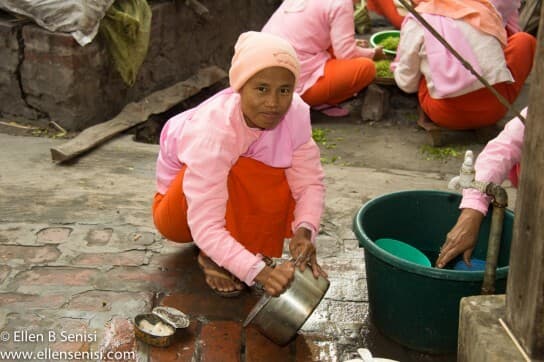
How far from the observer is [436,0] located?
16.0 ft

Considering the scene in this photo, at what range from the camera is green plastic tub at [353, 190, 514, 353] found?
7.86ft

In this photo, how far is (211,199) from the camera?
101 inches

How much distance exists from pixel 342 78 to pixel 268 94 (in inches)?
124

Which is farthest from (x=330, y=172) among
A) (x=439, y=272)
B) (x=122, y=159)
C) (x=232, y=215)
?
(x=439, y=272)

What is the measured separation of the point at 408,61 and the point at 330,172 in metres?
1.25

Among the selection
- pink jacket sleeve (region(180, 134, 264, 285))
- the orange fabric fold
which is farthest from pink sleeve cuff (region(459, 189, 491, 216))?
the orange fabric fold

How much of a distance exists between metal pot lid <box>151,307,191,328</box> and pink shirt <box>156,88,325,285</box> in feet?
0.80

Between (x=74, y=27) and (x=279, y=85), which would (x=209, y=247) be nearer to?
(x=279, y=85)

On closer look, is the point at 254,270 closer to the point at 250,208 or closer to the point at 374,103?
the point at 250,208

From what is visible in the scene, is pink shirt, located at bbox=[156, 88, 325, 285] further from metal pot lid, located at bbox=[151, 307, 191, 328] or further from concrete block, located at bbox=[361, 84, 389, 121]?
concrete block, located at bbox=[361, 84, 389, 121]

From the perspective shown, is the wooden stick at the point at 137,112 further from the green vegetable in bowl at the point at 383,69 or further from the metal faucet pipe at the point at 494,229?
the metal faucet pipe at the point at 494,229

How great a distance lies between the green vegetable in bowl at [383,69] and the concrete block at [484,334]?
407 centimetres

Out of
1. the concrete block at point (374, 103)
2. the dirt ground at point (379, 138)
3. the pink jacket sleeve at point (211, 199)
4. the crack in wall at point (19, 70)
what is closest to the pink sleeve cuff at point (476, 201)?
the pink jacket sleeve at point (211, 199)

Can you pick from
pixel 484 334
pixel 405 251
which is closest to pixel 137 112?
pixel 405 251
